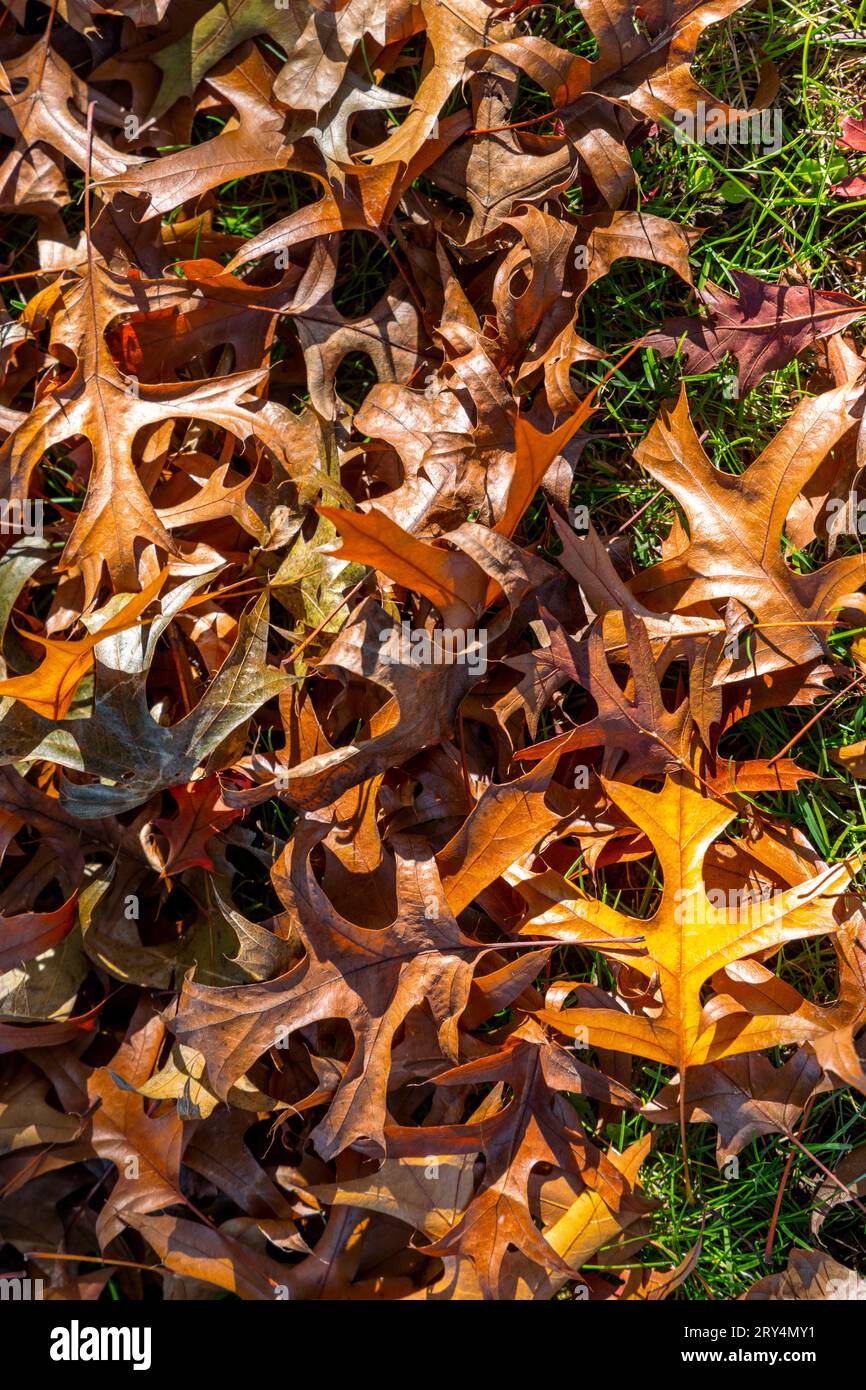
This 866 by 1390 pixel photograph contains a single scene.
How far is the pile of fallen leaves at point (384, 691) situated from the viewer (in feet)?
4.71

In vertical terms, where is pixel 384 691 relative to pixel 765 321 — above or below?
below

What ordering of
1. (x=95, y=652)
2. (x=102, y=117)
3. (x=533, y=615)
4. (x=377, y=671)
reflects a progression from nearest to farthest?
(x=377, y=671)
(x=95, y=652)
(x=533, y=615)
(x=102, y=117)

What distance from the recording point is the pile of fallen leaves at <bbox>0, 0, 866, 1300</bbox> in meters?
1.44

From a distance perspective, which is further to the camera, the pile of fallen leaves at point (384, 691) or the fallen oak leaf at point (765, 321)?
the fallen oak leaf at point (765, 321)

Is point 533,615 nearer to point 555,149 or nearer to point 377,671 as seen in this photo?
point 377,671

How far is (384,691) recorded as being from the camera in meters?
1.60

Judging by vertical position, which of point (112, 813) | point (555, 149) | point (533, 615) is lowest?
point (112, 813)

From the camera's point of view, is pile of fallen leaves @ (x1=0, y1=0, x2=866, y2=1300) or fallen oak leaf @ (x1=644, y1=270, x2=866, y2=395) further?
fallen oak leaf @ (x1=644, y1=270, x2=866, y2=395)

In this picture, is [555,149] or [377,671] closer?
[377,671]

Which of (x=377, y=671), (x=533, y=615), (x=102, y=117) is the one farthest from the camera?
(x=102, y=117)

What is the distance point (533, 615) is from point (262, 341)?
0.62 m
